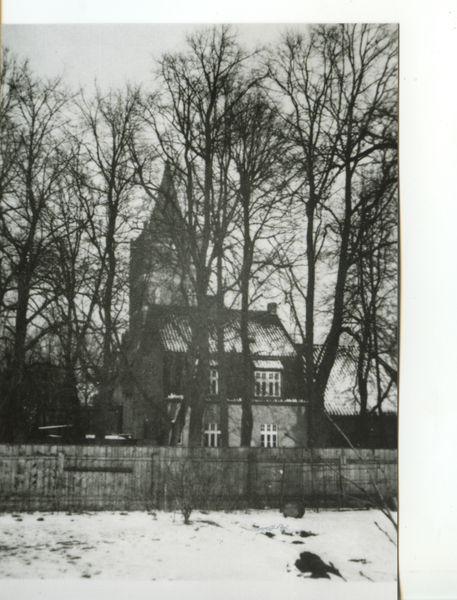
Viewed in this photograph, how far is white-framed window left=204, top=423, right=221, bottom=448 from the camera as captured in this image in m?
4.05

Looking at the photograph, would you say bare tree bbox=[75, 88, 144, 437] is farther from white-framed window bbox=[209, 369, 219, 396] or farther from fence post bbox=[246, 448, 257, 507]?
fence post bbox=[246, 448, 257, 507]

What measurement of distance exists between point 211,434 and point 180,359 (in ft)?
1.99

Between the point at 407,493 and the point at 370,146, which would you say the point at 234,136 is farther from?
the point at 407,493

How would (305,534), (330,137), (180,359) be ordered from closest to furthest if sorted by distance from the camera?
1. (305,534)
2. (180,359)
3. (330,137)

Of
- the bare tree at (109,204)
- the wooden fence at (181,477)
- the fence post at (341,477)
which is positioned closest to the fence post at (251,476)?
the wooden fence at (181,477)

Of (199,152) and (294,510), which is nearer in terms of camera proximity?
(294,510)

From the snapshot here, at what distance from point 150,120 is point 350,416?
108 inches

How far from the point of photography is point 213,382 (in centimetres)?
409

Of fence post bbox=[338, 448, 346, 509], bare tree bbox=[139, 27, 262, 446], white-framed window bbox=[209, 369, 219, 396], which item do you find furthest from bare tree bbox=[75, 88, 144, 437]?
fence post bbox=[338, 448, 346, 509]

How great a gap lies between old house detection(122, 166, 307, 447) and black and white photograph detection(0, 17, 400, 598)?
0.02 metres

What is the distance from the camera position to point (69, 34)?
13.1 ft

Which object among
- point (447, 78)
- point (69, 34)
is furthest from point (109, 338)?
point (447, 78)

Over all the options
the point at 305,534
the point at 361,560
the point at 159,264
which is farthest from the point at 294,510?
the point at 159,264

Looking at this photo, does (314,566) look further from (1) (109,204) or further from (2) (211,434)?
(1) (109,204)
